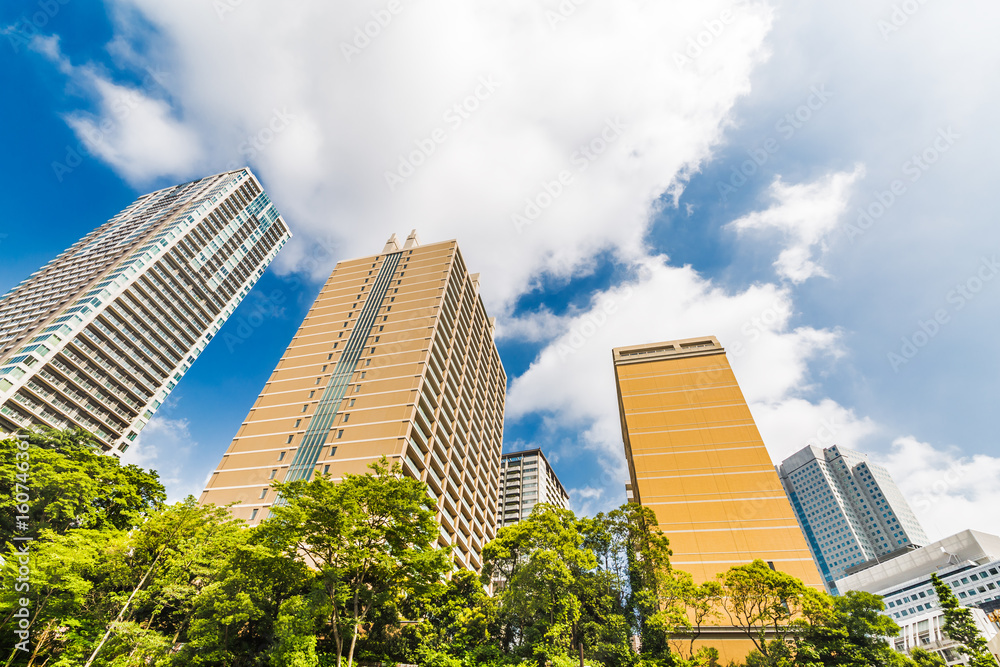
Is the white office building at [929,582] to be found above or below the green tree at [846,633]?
above

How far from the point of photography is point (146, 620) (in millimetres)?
21688

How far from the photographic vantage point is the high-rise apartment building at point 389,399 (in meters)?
43.2

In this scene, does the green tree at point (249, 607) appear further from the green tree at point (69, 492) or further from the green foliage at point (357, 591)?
the green tree at point (69, 492)

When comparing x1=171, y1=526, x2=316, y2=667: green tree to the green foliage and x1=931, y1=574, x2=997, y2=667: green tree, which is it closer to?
the green foliage

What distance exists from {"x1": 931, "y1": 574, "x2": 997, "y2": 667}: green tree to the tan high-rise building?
6827 mm

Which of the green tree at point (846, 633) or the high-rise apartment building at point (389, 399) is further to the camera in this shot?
the high-rise apartment building at point (389, 399)

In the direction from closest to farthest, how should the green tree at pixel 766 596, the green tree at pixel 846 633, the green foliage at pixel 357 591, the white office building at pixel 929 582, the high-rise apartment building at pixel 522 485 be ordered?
the green foliage at pixel 357 591 → the green tree at pixel 846 633 → the green tree at pixel 766 596 → the white office building at pixel 929 582 → the high-rise apartment building at pixel 522 485

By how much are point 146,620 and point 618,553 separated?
24352 mm

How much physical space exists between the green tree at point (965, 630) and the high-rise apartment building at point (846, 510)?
11045 cm

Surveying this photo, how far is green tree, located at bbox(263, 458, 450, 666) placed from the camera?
63.6ft

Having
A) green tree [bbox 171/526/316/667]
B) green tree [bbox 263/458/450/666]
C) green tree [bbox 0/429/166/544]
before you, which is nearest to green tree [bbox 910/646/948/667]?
green tree [bbox 263/458/450/666]

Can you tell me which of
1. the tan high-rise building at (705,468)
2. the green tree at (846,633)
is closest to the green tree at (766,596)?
the green tree at (846,633)

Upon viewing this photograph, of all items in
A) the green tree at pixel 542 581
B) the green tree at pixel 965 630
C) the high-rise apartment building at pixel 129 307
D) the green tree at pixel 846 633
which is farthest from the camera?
the high-rise apartment building at pixel 129 307

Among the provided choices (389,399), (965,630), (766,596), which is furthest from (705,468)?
(389,399)
